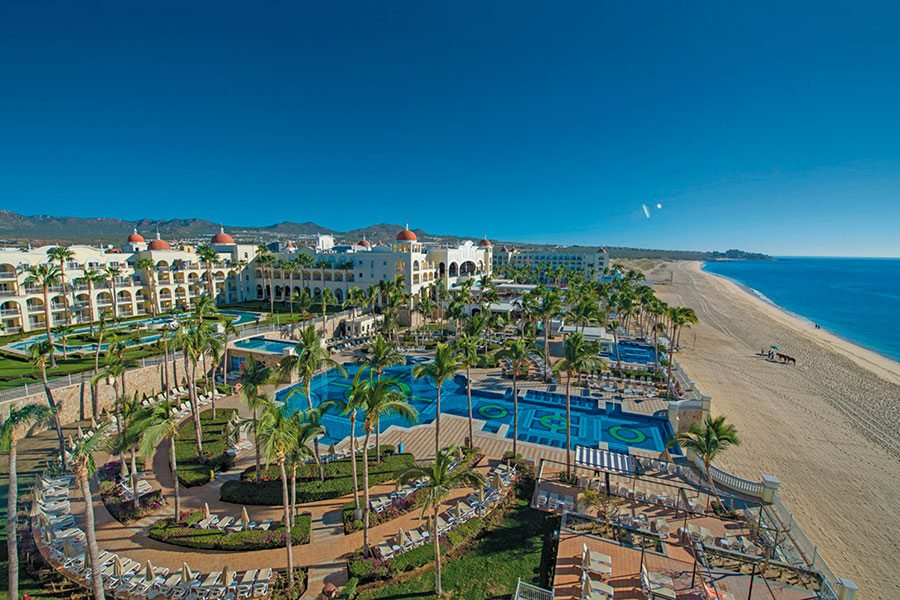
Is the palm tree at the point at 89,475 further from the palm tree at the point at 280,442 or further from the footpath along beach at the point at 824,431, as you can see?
the footpath along beach at the point at 824,431

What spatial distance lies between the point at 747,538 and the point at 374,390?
53.3 ft

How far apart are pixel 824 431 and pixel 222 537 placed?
38.1m

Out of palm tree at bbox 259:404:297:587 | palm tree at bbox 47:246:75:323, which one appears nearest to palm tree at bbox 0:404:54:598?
palm tree at bbox 259:404:297:587

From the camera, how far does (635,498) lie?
61.4ft

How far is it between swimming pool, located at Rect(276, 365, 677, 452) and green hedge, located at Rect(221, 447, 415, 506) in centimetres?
472

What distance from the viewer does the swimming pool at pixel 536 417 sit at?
88.4 feet

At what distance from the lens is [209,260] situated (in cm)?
6706

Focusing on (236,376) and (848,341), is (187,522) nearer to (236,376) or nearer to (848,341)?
(236,376)

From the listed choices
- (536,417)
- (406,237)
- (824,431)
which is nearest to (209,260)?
(406,237)

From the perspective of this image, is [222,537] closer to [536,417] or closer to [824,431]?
[536,417]

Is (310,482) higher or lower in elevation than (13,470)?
lower

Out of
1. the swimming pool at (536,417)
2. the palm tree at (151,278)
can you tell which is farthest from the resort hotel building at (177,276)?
the swimming pool at (536,417)

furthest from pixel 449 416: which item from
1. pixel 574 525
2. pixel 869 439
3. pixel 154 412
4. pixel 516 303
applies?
pixel 516 303

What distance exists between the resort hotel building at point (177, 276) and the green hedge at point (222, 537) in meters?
40.9
